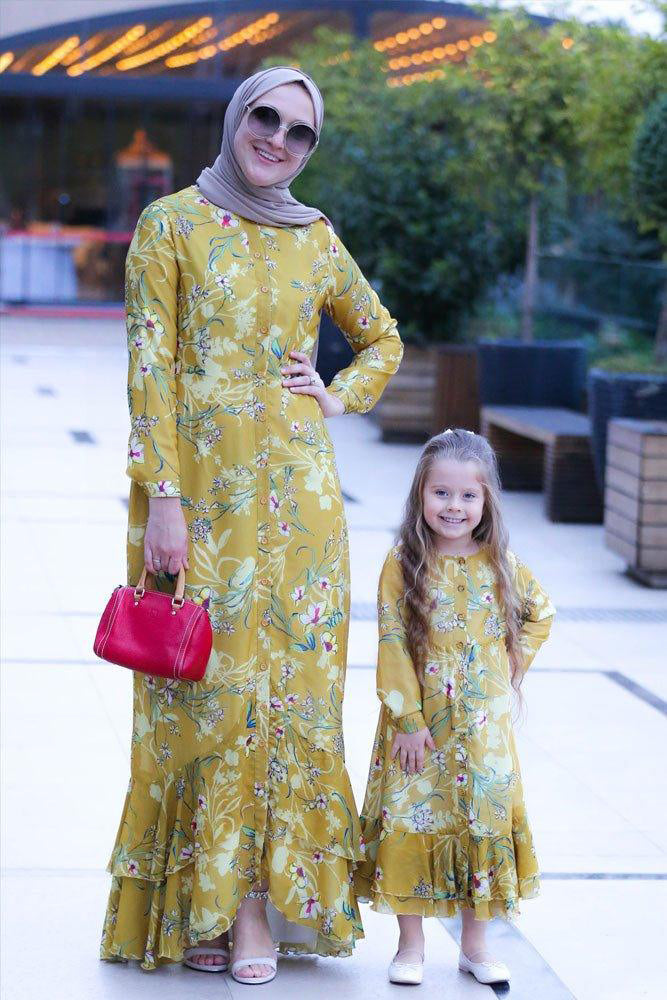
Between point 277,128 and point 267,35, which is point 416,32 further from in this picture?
point 277,128

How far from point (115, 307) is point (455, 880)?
22.5 m

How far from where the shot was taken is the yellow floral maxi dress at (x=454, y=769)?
3.13 m

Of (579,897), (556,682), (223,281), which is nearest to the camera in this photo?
(223,281)

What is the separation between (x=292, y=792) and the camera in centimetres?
319

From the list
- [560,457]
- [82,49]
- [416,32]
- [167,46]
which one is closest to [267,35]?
[167,46]

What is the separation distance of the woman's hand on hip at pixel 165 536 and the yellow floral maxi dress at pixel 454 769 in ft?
1.44

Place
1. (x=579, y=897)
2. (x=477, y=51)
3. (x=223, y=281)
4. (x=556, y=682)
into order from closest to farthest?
(x=223, y=281), (x=579, y=897), (x=556, y=682), (x=477, y=51)

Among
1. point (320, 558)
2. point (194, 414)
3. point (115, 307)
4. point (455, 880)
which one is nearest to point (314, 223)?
point (194, 414)

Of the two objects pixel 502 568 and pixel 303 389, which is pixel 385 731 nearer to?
pixel 502 568

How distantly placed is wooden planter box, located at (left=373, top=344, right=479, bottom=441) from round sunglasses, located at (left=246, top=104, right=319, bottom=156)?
8163 mm

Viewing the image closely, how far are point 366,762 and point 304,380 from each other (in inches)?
73.0

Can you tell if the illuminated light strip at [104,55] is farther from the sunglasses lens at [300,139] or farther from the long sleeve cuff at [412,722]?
the long sleeve cuff at [412,722]

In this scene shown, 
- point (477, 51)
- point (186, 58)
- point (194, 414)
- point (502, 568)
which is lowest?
point (502, 568)

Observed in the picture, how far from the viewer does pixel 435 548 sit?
126 inches
